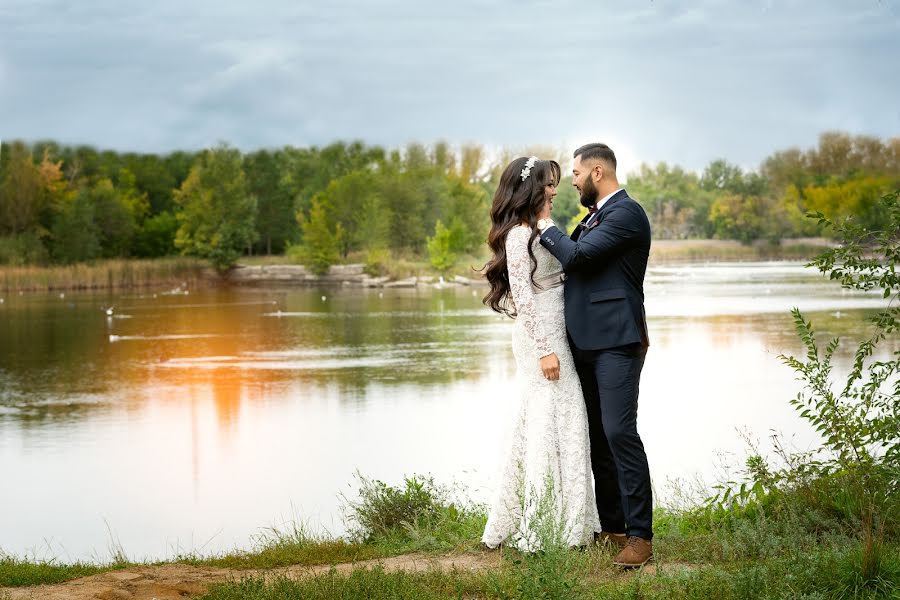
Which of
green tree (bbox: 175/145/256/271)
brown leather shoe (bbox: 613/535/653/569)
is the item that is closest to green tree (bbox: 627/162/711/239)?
green tree (bbox: 175/145/256/271)

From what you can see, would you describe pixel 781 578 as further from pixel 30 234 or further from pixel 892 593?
pixel 30 234

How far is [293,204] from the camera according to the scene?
75312 millimetres

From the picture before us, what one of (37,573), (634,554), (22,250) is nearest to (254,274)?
(22,250)

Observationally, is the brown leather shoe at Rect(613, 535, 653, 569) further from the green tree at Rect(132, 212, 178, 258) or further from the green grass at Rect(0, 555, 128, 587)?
the green tree at Rect(132, 212, 178, 258)

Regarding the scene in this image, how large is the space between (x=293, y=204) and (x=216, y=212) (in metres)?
9.29

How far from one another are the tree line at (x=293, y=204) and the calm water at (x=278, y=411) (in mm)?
26292

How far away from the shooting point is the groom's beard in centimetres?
500

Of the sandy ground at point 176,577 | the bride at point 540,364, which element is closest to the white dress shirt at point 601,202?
the bride at point 540,364

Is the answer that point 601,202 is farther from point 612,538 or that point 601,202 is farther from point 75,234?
point 75,234

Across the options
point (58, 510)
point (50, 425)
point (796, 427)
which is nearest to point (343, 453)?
point (58, 510)

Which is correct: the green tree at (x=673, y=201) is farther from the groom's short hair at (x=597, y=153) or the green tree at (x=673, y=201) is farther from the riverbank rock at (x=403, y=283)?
the groom's short hair at (x=597, y=153)

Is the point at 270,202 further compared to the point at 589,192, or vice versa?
the point at 270,202

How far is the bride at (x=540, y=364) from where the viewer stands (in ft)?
16.5

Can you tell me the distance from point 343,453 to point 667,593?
1062 centimetres
